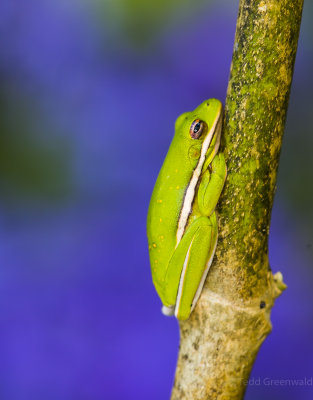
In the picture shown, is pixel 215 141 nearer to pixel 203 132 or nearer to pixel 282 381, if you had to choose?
pixel 203 132

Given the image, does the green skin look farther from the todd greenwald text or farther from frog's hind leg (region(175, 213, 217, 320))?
the todd greenwald text

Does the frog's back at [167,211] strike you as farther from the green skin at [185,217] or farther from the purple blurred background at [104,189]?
the purple blurred background at [104,189]

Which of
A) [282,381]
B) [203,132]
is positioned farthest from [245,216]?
[282,381]

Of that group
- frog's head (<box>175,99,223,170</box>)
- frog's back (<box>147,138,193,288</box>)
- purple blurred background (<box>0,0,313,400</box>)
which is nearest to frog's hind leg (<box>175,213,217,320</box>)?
frog's back (<box>147,138,193,288</box>)

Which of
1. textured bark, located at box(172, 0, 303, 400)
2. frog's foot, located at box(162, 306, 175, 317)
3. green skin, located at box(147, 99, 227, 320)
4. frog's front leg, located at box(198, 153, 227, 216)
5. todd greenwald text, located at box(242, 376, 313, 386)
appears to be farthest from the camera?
todd greenwald text, located at box(242, 376, 313, 386)

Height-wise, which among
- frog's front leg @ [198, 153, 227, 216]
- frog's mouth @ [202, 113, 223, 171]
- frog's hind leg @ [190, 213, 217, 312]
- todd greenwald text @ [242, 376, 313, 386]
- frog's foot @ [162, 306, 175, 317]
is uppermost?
frog's mouth @ [202, 113, 223, 171]

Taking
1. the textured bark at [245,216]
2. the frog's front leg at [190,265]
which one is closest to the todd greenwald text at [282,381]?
the textured bark at [245,216]

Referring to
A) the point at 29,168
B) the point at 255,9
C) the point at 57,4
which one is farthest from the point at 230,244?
the point at 57,4
